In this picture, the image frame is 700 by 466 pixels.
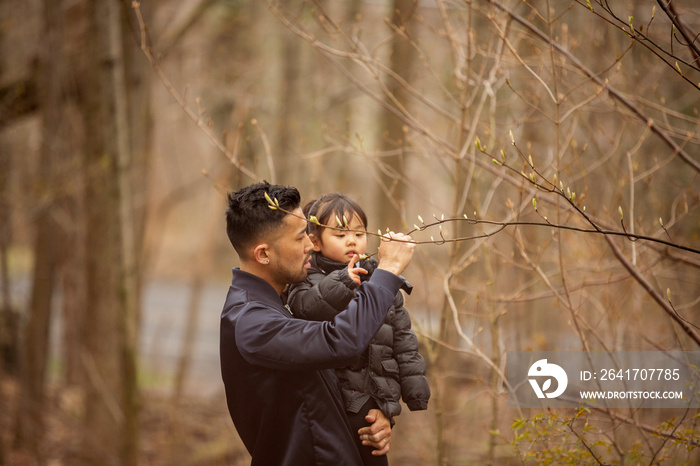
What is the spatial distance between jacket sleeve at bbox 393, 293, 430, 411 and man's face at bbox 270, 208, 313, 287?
39 cm

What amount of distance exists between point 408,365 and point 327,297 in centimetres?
39

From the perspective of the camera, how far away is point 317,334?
6.47 ft

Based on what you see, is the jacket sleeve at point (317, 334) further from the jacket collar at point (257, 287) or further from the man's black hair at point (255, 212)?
the man's black hair at point (255, 212)

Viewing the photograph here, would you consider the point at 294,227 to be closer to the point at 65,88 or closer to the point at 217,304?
the point at 65,88

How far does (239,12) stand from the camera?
11188 mm

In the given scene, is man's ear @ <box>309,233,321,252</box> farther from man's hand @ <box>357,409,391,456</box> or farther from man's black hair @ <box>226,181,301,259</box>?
man's hand @ <box>357,409,391,456</box>

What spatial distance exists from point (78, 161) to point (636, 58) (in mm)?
6244

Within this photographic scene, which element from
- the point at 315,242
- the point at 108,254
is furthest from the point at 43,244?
the point at 315,242

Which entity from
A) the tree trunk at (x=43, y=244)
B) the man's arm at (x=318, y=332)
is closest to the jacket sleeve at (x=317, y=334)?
the man's arm at (x=318, y=332)

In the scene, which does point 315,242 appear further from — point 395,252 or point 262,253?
point 395,252

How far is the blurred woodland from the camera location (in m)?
3.73

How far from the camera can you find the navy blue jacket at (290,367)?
6.49ft

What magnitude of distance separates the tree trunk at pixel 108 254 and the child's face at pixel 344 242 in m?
3.83

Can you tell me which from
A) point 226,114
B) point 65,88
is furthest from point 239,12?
point 65,88
